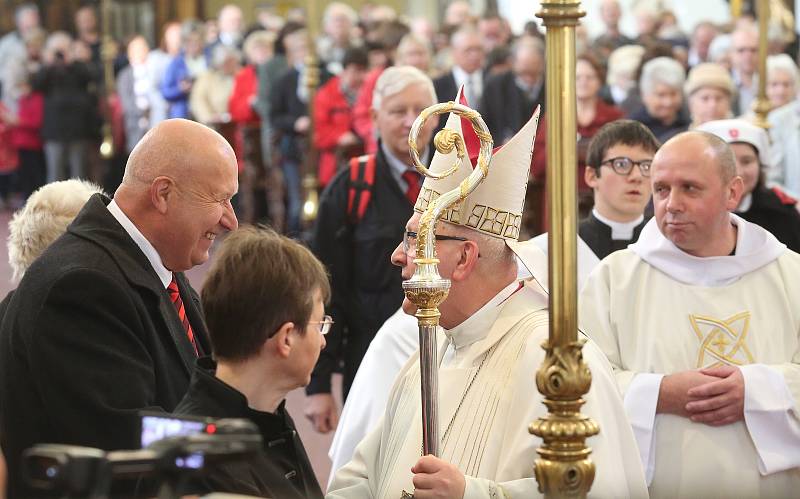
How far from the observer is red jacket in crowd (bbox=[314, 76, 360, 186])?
12.2m

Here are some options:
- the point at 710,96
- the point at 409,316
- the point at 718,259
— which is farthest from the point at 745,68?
the point at 718,259

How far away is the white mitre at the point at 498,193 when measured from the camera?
3529 mm

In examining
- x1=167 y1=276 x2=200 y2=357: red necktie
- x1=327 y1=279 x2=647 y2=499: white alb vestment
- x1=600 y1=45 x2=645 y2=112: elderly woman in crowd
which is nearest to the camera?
x1=327 y1=279 x2=647 y2=499: white alb vestment

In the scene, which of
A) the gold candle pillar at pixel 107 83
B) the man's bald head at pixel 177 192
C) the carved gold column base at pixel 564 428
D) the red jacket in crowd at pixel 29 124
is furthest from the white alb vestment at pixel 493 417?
the red jacket in crowd at pixel 29 124

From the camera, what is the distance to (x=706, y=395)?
4.25 m

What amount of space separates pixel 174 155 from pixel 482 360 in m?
1.06

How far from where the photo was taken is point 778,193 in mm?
6270

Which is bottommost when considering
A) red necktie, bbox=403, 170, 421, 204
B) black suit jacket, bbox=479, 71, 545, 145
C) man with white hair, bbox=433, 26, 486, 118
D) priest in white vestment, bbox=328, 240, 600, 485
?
priest in white vestment, bbox=328, 240, 600, 485

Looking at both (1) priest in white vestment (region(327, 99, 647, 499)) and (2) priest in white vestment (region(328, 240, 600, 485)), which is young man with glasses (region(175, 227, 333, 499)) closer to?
(1) priest in white vestment (region(327, 99, 647, 499))

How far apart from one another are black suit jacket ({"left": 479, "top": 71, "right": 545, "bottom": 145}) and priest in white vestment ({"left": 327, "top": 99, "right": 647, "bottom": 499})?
23.0 feet

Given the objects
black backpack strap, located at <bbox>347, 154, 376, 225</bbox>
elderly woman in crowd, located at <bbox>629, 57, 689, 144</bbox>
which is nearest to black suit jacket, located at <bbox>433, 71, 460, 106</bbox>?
elderly woman in crowd, located at <bbox>629, 57, 689, 144</bbox>

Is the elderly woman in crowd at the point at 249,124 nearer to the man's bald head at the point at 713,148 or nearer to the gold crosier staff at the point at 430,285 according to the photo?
the man's bald head at the point at 713,148

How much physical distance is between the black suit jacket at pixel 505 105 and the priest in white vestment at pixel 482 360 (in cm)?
702

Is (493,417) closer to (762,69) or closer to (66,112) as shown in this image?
(762,69)
